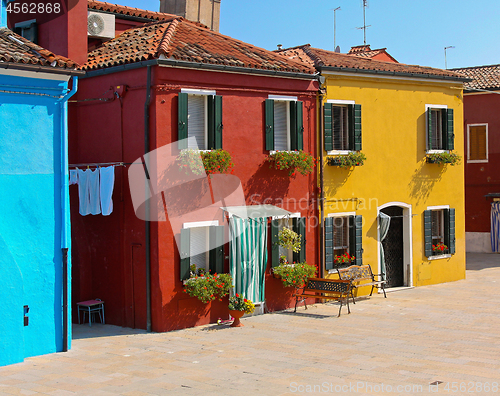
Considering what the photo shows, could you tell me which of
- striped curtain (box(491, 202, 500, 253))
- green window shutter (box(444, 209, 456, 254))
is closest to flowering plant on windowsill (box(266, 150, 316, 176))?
green window shutter (box(444, 209, 456, 254))

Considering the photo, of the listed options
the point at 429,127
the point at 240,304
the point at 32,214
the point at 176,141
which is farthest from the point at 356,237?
the point at 32,214

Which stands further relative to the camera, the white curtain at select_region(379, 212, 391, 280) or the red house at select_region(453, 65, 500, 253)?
the red house at select_region(453, 65, 500, 253)

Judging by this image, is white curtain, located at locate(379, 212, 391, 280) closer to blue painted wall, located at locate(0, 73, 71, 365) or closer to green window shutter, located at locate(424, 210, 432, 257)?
green window shutter, located at locate(424, 210, 432, 257)

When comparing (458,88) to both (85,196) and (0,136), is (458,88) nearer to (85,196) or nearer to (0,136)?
(85,196)

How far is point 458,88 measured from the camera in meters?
20.5

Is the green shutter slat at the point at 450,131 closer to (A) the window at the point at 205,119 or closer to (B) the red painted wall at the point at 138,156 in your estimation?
(B) the red painted wall at the point at 138,156

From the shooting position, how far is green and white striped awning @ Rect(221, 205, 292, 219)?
14.9 metres

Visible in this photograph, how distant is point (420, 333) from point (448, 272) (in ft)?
24.8

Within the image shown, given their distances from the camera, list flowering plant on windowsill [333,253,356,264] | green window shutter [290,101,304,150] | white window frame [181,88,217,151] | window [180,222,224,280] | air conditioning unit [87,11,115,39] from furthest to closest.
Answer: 1. flowering plant on windowsill [333,253,356,264]
2. green window shutter [290,101,304,150]
3. air conditioning unit [87,11,115,39]
4. window [180,222,224,280]
5. white window frame [181,88,217,151]

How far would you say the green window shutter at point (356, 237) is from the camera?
17.7 meters

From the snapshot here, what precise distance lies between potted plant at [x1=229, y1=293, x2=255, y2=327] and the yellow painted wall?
4.27 meters

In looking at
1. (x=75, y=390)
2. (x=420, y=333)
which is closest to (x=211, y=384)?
(x=75, y=390)

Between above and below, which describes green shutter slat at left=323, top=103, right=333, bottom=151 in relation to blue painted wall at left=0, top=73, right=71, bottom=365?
above

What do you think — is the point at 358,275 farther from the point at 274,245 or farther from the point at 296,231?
the point at 274,245
